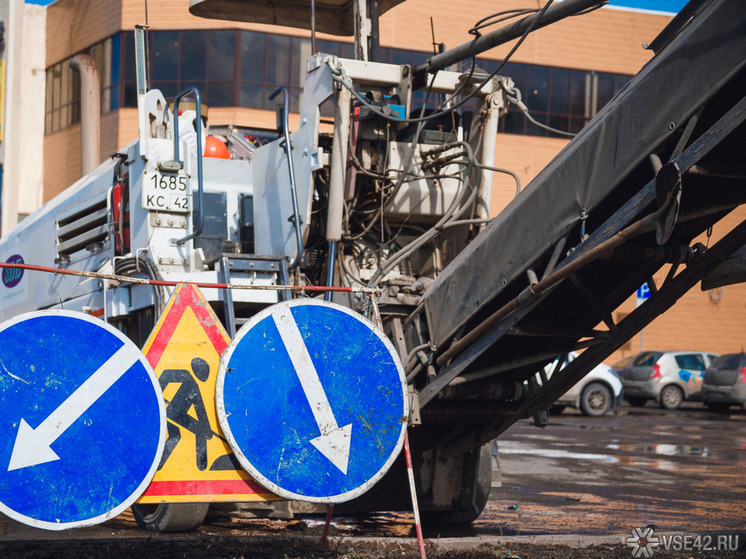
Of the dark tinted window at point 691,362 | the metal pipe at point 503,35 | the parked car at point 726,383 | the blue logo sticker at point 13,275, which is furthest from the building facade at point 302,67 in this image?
the metal pipe at point 503,35

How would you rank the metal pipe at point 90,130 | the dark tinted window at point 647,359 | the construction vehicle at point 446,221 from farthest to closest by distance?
the dark tinted window at point 647,359
the metal pipe at point 90,130
the construction vehicle at point 446,221

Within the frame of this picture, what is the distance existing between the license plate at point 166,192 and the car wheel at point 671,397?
20.8 metres

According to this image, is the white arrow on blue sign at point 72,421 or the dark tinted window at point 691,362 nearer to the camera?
the white arrow on blue sign at point 72,421

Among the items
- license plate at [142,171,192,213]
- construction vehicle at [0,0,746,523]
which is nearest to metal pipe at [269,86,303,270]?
construction vehicle at [0,0,746,523]

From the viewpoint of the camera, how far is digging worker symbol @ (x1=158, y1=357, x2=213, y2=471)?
14.9 ft

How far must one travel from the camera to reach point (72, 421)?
4.21 meters

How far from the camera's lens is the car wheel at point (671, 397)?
26.1 meters

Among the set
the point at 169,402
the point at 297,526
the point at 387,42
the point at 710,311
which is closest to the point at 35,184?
the point at 387,42

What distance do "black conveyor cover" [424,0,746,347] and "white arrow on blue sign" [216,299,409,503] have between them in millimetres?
1192

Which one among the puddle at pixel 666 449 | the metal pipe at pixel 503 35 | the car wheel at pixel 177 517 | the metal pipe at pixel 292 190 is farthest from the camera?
the puddle at pixel 666 449

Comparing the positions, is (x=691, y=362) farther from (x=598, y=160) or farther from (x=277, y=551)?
(x=277, y=551)

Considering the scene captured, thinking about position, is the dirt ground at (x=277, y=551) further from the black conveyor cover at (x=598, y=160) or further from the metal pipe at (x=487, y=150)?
the metal pipe at (x=487, y=150)

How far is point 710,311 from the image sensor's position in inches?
1475

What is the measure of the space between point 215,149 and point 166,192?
106 centimetres
